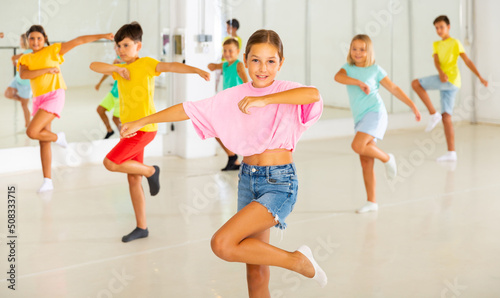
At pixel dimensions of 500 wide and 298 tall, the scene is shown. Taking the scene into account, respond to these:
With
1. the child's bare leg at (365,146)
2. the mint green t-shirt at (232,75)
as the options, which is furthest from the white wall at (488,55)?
the child's bare leg at (365,146)

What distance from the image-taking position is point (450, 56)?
7.92 meters

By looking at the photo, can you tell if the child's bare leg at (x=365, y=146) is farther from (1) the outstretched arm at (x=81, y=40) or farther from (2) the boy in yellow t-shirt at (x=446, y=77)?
A: (2) the boy in yellow t-shirt at (x=446, y=77)

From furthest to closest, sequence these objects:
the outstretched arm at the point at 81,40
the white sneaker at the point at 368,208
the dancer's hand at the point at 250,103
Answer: the white sneaker at the point at 368,208 → the outstretched arm at the point at 81,40 → the dancer's hand at the point at 250,103

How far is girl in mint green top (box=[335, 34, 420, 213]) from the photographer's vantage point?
536cm

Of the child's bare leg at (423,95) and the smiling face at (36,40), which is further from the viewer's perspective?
the child's bare leg at (423,95)

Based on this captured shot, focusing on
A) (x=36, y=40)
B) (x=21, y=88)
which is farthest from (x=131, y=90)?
(x=21, y=88)

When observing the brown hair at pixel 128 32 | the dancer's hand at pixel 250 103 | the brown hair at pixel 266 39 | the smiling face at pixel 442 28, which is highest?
the smiling face at pixel 442 28

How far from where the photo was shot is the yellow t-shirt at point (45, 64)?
6137 millimetres

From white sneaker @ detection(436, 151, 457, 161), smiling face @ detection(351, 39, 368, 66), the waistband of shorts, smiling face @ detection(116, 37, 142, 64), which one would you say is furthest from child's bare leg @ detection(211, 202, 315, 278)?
white sneaker @ detection(436, 151, 457, 161)

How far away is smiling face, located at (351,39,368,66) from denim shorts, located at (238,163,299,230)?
2.44m

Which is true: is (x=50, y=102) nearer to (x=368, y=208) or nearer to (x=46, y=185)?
(x=46, y=185)

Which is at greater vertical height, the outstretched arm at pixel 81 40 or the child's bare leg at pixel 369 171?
the outstretched arm at pixel 81 40

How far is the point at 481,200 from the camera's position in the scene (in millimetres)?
5945

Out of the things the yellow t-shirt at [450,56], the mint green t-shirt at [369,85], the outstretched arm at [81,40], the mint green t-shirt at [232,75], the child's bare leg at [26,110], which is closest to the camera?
the outstretched arm at [81,40]
